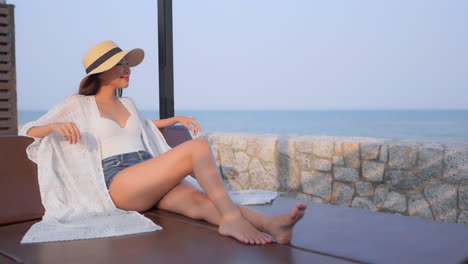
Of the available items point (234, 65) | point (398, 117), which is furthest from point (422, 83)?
point (234, 65)

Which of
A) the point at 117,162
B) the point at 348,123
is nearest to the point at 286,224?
the point at 117,162

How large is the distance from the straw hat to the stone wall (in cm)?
226

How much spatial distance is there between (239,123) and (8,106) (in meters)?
24.8

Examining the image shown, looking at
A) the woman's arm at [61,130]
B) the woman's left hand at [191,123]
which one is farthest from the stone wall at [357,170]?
the woman's arm at [61,130]

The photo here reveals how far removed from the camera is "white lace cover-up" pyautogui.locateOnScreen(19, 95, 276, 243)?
7.08ft

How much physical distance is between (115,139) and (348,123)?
2758 centimetres

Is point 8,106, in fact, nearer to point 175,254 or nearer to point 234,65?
point 175,254

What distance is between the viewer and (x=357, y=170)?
4.29 metres

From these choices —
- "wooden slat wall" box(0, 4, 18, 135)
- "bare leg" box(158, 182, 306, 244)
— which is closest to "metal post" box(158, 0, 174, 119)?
"bare leg" box(158, 182, 306, 244)

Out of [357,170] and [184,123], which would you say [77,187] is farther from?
[357,170]

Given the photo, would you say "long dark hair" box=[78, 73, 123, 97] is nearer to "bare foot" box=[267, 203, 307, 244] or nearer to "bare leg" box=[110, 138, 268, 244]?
"bare leg" box=[110, 138, 268, 244]

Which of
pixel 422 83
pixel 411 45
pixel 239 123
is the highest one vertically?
pixel 411 45

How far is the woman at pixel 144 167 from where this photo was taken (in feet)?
6.75

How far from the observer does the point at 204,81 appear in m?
26.4
